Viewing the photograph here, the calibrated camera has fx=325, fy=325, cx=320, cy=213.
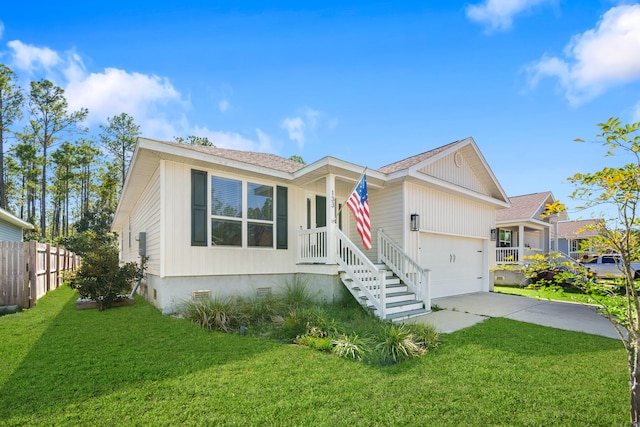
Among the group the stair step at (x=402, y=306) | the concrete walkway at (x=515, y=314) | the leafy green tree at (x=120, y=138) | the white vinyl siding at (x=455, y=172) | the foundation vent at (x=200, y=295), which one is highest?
the leafy green tree at (x=120, y=138)

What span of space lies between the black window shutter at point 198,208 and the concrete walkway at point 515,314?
490 centimetres

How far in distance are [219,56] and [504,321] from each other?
9885 millimetres

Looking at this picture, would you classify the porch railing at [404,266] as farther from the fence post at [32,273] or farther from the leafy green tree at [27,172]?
the leafy green tree at [27,172]

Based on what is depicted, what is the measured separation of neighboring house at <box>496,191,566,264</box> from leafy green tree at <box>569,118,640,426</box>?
1428cm

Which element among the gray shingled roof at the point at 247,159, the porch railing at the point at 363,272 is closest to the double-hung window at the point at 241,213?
the gray shingled roof at the point at 247,159

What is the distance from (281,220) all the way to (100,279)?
4558 millimetres

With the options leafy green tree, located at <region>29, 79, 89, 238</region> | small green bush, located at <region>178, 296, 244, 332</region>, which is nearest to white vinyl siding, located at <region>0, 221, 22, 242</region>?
leafy green tree, located at <region>29, 79, 89, 238</region>

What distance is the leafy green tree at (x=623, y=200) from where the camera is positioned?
7.88 feet

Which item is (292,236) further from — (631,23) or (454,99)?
(631,23)

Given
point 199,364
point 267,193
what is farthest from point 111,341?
point 267,193

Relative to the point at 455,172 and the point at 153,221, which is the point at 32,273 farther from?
the point at 455,172

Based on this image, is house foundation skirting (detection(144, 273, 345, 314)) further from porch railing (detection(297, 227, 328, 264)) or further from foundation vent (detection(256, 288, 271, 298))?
porch railing (detection(297, 227, 328, 264))

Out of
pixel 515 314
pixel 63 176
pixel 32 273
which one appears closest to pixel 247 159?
pixel 32 273

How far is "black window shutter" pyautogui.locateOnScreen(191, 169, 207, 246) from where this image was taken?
716 centimetres
